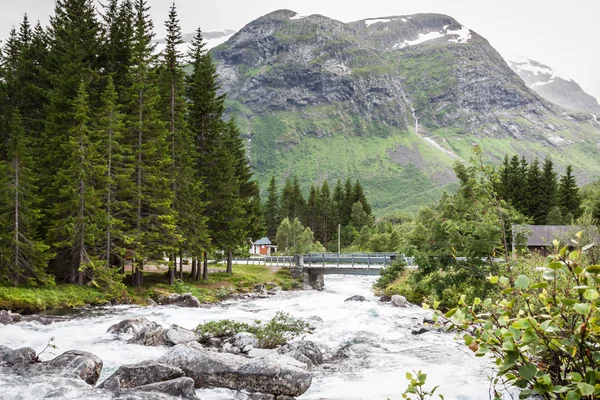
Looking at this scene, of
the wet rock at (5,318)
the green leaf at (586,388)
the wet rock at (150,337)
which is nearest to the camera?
the green leaf at (586,388)

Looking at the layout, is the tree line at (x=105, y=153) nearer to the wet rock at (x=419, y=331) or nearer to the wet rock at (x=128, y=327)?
the wet rock at (x=128, y=327)

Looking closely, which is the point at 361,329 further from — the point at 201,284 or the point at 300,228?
the point at 300,228

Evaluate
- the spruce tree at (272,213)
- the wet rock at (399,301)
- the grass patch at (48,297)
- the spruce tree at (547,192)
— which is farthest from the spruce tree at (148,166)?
the spruce tree at (272,213)

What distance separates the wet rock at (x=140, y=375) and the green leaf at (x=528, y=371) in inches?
410

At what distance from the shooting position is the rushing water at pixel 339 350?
11.0m

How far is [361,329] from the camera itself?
20672mm

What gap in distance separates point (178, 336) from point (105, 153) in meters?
16.2

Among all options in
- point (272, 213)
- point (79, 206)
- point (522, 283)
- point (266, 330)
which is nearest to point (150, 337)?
point (266, 330)

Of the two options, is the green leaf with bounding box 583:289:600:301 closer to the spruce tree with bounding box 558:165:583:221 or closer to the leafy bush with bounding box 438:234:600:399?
the leafy bush with bounding box 438:234:600:399

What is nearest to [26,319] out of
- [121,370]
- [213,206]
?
[121,370]

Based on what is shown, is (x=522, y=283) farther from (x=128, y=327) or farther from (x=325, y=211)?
(x=325, y=211)

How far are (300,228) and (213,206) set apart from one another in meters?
43.5

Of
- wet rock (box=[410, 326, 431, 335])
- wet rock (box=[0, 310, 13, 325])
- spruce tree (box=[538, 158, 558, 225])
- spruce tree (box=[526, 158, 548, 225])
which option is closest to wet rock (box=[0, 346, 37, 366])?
wet rock (box=[0, 310, 13, 325])

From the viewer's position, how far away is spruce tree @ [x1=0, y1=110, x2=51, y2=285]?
23.1m
